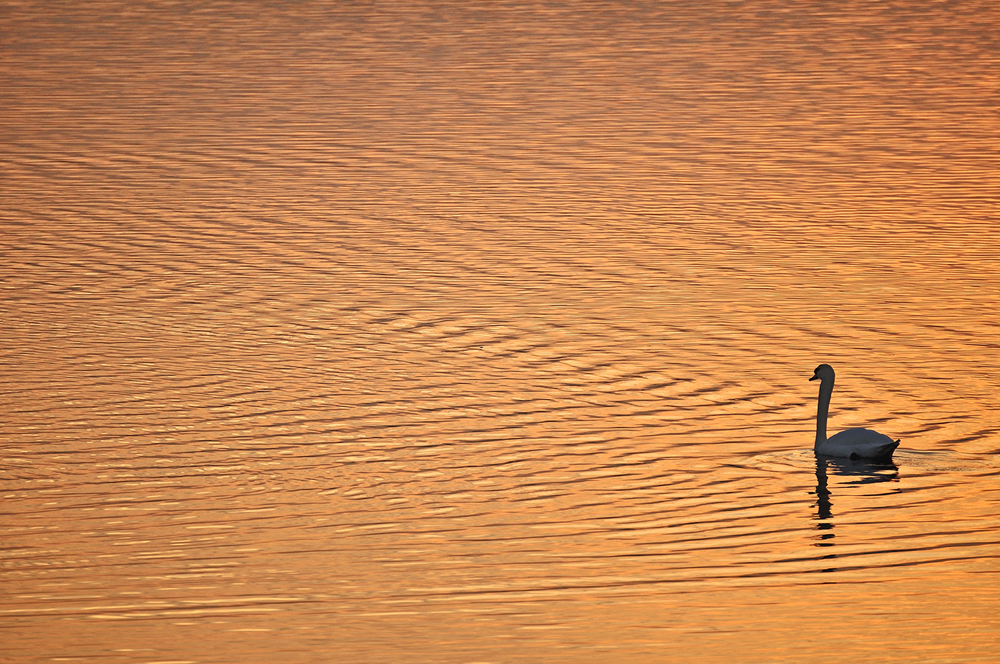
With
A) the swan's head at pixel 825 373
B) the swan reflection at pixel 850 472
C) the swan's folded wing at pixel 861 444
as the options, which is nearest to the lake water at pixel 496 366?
the swan reflection at pixel 850 472

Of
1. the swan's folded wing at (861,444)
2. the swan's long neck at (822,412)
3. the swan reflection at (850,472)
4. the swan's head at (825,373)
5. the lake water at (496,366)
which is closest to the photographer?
the lake water at (496,366)

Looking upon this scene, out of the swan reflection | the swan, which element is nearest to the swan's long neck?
the swan

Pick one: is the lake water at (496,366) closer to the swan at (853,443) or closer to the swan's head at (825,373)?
the swan at (853,443)

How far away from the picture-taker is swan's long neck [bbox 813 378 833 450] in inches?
473

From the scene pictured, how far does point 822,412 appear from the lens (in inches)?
476

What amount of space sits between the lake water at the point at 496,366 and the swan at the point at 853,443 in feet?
0.44

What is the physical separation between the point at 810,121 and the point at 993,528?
1548 centimetres

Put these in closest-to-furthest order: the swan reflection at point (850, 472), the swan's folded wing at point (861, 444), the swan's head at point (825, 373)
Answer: the swan reflection at point (850, 472) < the swan's folded wing at point (861, 444) < the swan's head at point (825, 373)

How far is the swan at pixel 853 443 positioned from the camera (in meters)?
11.6

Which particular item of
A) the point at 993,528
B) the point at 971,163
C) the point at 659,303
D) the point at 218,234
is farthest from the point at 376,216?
the point at 993,528

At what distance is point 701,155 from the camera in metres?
22.8

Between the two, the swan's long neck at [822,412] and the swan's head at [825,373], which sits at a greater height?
the swan's head at [825,373]

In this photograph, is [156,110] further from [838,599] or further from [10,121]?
[838,599]

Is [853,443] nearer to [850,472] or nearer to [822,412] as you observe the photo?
[850,472]
